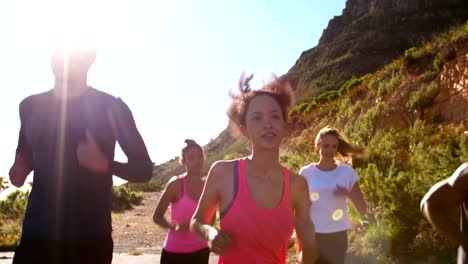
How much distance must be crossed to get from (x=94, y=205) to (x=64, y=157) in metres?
0.27

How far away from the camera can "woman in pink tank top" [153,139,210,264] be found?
4.95m

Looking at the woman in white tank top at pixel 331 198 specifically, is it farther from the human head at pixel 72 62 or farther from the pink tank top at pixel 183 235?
the human head at pixel 72 62

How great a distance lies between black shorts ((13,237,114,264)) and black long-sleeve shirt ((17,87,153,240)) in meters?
0.03

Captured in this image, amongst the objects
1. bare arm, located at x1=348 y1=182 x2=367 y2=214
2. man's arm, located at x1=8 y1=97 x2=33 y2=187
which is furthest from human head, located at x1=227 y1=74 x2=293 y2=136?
bare arm, located at x1=348 y1=182 x2=367 y2=214

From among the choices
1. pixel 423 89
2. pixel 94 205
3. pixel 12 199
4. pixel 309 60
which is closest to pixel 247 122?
pixel 94 205

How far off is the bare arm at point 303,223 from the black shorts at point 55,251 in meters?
1.05

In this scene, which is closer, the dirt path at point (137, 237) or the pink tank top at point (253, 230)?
the pink tank top at point (253, 230)

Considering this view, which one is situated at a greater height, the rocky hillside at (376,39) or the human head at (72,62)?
the rocky hillside at (376,39)

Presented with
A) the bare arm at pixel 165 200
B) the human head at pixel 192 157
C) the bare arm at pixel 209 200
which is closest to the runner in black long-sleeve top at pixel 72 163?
the bare arm at pixel 209 200

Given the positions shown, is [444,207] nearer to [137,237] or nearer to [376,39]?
[137,237]

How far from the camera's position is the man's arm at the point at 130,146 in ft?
9.46

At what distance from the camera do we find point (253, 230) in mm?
2914

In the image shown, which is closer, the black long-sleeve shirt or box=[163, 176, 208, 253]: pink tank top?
the black long-sleeve shirt

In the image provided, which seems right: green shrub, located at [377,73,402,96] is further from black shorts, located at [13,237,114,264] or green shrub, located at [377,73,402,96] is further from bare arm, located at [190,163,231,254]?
black shorts, located at [13,237,114,264]
